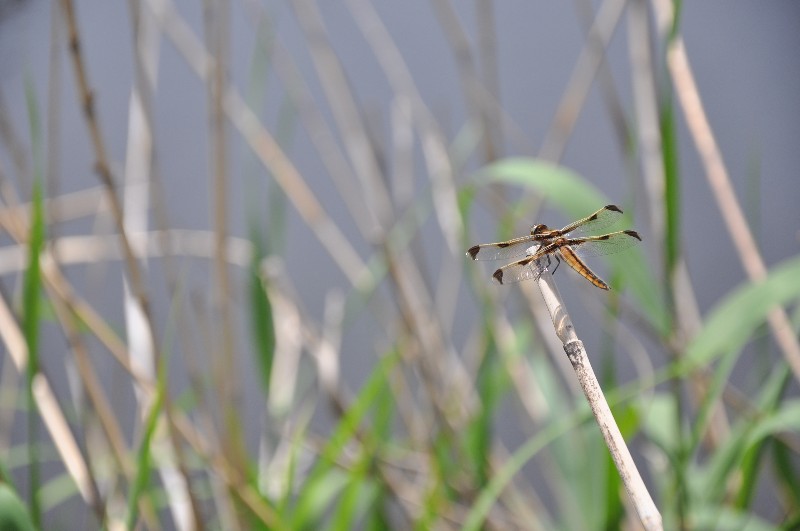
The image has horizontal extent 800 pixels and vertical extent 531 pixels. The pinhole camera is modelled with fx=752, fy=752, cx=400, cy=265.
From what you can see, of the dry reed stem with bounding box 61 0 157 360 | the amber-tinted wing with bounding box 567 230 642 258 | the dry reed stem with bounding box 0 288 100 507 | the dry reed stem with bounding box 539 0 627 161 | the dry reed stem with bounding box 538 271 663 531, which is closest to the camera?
the dry reed stem with bounding box 538 271 663 531

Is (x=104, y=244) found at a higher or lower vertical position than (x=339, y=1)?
lower

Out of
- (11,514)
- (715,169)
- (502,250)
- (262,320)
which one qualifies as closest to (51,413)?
(262,320)

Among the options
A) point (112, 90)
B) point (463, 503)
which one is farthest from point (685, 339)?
point (112, 90)

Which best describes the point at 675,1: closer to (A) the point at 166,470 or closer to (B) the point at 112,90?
(A) the point at 166,470

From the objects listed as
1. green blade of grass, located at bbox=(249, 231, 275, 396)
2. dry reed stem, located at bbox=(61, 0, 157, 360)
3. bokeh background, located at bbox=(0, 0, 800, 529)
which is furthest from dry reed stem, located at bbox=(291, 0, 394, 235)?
dry reed stem, located at bbox=(61, 0, 157, 360)

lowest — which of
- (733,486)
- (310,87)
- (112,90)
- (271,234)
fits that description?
(733,486)

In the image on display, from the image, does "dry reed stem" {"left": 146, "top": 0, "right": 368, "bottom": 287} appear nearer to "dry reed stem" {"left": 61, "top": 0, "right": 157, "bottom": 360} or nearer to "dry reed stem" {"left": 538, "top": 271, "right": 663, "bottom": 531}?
"dry reed stem" {"left": 61, "top": 0, "right": 157, "bottom": 360}

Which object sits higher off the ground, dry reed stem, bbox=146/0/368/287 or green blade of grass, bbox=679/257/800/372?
dry reed stem, bbox=146/0/368/287

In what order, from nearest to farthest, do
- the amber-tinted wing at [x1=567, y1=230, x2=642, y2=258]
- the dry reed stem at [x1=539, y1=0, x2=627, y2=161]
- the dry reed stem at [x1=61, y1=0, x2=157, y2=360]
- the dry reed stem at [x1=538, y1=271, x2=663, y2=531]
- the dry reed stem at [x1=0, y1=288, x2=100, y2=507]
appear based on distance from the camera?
the dry reed stem at [x1=538, y1=271, x2=663, y2=531] → the amber-tinted wing at [x1=567, y1=230, x2=642, y2=258] → the dry reed stem at [x1=61, y1=0, x2=157, y2=360] → the dry reed stem at [x1=0, y1=288, x2=100, y2=507] → the dry reed stem at [x1=539, y1=0, x2=627, y2=161]
